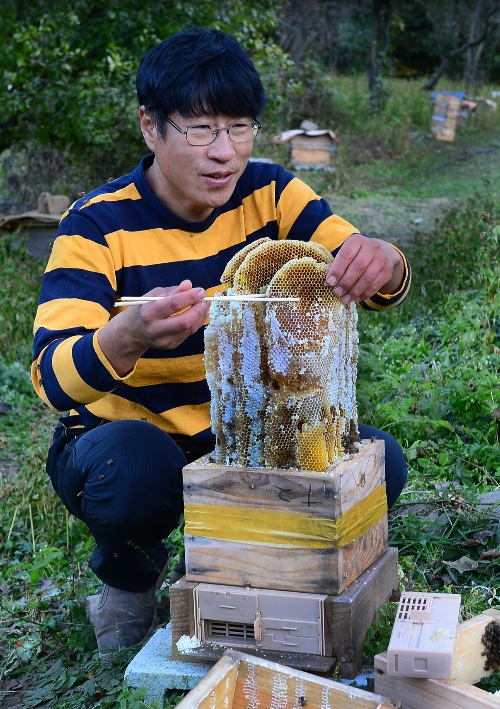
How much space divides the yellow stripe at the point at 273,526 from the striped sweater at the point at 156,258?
46 centimetres

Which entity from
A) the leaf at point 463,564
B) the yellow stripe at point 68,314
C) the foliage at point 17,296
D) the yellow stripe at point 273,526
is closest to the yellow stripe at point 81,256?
the yellow stripe at point 68,314

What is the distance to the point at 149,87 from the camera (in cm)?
270

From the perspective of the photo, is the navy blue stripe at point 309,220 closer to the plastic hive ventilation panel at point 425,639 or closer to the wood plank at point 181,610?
the wood plank at point 181,610

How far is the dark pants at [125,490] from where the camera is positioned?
2.55 meters

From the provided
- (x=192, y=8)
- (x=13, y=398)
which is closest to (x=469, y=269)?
(x=13, y=398)

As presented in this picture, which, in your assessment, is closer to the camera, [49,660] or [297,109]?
[49,660]

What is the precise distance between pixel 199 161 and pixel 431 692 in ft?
4.94

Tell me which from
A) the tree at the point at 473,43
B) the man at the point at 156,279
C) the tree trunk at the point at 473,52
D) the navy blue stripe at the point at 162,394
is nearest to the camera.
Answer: the man at the point at 156,279

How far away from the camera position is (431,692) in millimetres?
1960

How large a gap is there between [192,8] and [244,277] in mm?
6706

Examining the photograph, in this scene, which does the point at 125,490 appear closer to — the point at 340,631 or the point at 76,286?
the point at 76,286

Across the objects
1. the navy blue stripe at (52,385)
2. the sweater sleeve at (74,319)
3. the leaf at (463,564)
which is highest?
the sweater sleeve at (74,319)

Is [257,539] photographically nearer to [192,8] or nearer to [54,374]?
[54,374]

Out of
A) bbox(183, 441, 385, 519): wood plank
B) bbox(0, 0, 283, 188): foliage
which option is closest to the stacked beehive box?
bbox(183, 441, 385, 519): wood plank
